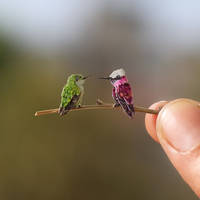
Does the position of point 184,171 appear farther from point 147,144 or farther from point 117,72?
point 147,144

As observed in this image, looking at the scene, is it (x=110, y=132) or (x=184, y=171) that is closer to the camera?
(x=184, y=171)

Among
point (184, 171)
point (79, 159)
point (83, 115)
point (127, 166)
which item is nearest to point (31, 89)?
point (83, 115)

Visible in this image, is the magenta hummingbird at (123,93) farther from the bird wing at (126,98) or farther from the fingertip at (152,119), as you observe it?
the fingertip at (152,119)

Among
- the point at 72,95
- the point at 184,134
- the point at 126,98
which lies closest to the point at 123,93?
the point at 126,98

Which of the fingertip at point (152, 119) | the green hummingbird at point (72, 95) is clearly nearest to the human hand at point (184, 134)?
the fingertip at point (152, 119)

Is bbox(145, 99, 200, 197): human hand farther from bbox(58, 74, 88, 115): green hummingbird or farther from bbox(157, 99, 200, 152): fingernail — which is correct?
bbox(58, 74, 88, 115): green hummingbird

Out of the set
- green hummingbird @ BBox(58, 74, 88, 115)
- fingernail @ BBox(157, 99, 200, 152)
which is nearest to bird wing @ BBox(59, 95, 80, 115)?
green hummingbird @ BBox(58, 74, 88, 115)

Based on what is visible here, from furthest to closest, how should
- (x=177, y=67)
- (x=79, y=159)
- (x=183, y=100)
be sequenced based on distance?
(x=79, y=159)
(x=177, y=67)
(x=183, y=100)
